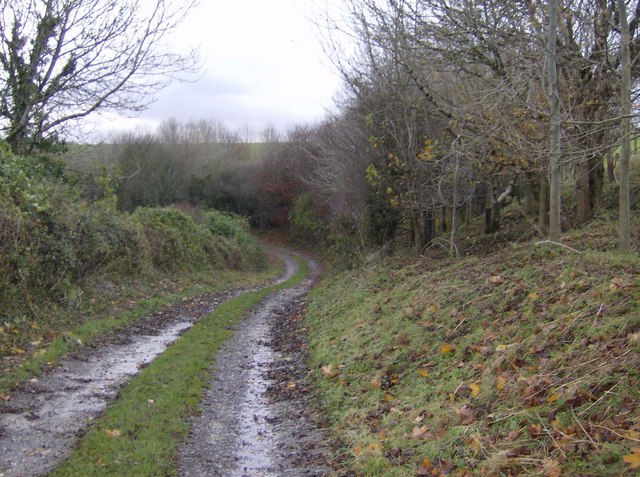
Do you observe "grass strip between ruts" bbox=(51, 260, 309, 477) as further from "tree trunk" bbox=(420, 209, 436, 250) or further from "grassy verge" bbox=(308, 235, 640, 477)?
"tree trunk" bbox=(420, 209, 436, 250)

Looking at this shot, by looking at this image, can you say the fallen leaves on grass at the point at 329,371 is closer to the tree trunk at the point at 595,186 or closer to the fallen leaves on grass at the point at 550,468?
the fallen leaves on grass at the point at 550,468

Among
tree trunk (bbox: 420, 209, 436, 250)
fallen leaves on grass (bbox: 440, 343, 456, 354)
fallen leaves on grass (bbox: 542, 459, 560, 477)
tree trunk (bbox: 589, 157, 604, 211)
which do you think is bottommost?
fallen leaves on grass (bbox: 542, 459, 560, 477)

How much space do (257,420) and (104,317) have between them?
778cm

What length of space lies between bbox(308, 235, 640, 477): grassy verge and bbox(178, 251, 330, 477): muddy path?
415 mm

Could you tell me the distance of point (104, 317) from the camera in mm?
14211

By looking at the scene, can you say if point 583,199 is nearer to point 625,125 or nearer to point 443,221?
point 625,125

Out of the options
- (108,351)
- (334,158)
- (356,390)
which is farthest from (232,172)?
(356,390)

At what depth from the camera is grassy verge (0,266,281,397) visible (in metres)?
9.20

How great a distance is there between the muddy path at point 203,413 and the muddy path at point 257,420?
1 cm

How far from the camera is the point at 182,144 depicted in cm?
5734

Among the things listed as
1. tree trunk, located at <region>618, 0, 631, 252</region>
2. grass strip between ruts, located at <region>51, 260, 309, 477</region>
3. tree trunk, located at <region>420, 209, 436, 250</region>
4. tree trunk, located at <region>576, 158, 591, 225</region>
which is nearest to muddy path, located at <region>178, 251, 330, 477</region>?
grass strip between ruts, located at <region>51, 260, 309, 477</region>

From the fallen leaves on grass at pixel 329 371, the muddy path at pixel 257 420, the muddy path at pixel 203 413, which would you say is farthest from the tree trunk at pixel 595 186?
the fallen leaves on grass at pixel 329 371

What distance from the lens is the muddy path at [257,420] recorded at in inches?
249

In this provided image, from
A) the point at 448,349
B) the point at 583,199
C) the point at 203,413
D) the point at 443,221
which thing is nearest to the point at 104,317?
the point at 203,413
